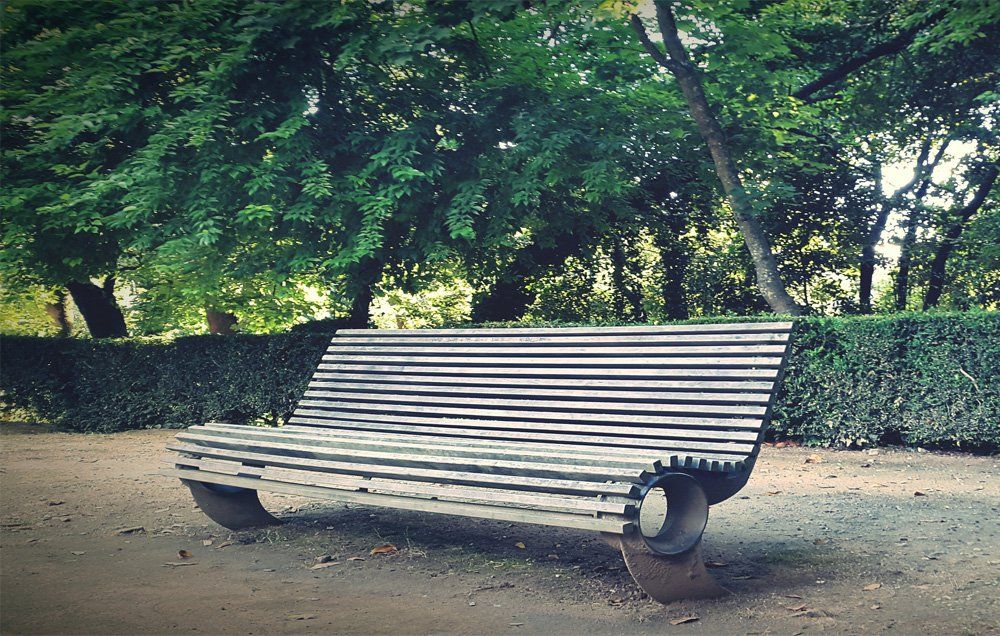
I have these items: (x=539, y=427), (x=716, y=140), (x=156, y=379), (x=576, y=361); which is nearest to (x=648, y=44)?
(x=716, y=140)

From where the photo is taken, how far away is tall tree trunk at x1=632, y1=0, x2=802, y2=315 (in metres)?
10.3

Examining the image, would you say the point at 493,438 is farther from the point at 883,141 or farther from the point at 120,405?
the point at 883,141

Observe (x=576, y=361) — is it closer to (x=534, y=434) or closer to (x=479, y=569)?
(x=534, y=434)

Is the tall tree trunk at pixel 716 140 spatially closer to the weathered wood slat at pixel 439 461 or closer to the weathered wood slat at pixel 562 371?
the weathered wood slat at pixel 562 371

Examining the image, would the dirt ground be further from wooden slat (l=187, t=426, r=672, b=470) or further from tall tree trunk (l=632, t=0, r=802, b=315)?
tall tree trunk (l=632, t=0, r=802, b=315)

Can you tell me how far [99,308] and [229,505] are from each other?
948 centimetres

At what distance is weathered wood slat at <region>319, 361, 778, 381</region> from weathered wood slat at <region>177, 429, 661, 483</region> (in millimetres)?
930

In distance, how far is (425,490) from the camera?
4.11 meters

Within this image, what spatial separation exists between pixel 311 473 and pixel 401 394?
1.10 metres

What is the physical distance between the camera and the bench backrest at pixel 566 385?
425cm

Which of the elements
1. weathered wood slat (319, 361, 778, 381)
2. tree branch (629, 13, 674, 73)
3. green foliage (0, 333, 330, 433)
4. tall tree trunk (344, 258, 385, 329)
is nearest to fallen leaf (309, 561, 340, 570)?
weathered wood slat (319, 361, 778, 381)

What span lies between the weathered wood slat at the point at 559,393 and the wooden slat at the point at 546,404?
Answer: 0.02 m

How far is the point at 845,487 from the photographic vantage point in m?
6.71

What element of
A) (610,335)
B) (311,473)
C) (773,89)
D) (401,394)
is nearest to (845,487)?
(610,335)
